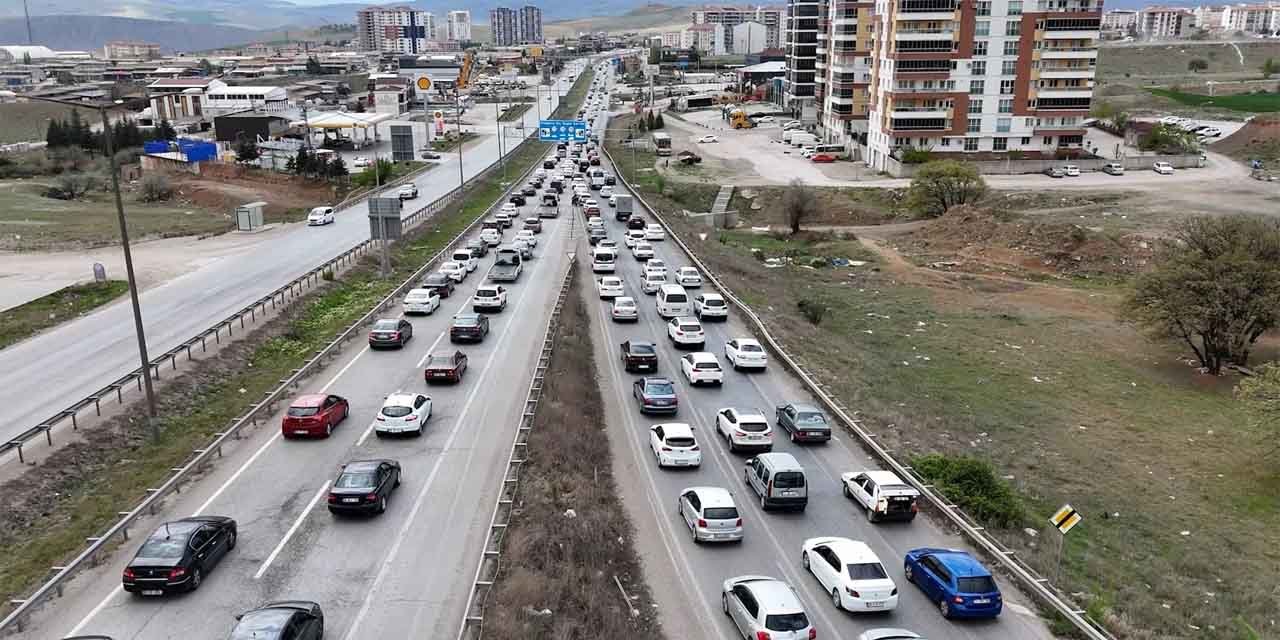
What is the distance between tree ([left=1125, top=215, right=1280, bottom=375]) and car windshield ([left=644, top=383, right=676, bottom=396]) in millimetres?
26168

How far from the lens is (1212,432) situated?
3588 centimetres

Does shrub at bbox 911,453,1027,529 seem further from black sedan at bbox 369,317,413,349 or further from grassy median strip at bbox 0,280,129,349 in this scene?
grassy median strip at bbox 0,280,129,349

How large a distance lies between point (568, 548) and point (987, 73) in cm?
9598

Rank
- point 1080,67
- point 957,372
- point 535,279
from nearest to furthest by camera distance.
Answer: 1. point 957,372
2. point 535,279
3. point 1080,67

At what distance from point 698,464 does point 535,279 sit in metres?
27.5

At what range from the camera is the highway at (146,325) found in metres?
30.2

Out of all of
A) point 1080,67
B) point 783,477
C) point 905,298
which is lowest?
point 905,298

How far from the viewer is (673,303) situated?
1751 inches

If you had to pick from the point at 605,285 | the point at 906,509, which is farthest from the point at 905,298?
the point at 906,509

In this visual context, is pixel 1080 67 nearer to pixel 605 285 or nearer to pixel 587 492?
pixel 605 285

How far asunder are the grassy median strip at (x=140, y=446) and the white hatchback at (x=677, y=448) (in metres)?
13.0

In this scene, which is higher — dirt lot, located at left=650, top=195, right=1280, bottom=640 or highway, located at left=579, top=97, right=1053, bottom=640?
highway, located at left=579, top=97, right=1053, bottom=640

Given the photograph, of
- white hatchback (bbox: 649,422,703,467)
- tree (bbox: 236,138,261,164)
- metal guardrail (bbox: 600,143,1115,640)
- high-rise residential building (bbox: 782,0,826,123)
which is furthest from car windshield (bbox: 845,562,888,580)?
high-rise residential building (bbox: 782,0,826,123)

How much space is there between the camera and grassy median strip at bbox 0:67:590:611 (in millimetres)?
20828
